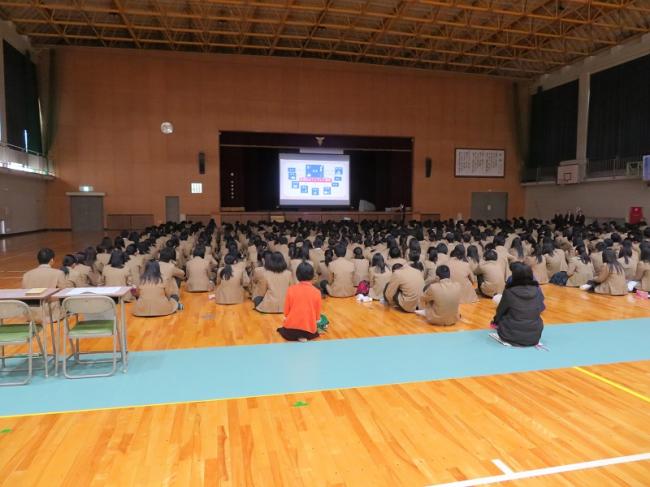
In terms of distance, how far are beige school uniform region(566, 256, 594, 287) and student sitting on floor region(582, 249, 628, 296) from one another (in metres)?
0.63

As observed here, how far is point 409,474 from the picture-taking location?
2.84 metres

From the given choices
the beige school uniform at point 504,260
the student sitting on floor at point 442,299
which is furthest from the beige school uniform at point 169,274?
the beige school uniform at point 504,260

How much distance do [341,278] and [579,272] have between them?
15.6ft

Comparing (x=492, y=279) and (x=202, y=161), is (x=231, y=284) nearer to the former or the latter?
(x=492, y=279)

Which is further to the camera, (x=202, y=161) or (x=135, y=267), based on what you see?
(x=202, y=161)

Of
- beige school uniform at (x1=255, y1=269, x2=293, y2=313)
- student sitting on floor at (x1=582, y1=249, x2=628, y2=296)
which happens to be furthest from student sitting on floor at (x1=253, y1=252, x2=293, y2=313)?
student sitting on floor at (x1=582, y1=249, x2=628, y2=296)

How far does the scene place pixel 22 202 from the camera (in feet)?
64.0

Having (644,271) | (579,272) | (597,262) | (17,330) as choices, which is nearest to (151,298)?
(17,330)

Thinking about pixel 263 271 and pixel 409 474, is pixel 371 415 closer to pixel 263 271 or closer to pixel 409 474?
pixel 409 474

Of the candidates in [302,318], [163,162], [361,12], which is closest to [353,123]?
[361,12]

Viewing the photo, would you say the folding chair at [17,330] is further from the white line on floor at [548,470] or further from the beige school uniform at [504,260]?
the beige school uniform at [504,260]

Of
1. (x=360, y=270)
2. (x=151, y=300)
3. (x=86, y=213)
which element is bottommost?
(x=151, y=300)

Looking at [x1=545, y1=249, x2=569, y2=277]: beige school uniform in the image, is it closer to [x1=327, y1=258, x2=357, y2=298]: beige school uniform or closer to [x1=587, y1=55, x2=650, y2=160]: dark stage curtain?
[x1=327, y1=258, x2=357, y2=298]: beige school uniform

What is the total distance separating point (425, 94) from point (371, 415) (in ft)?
76.3
